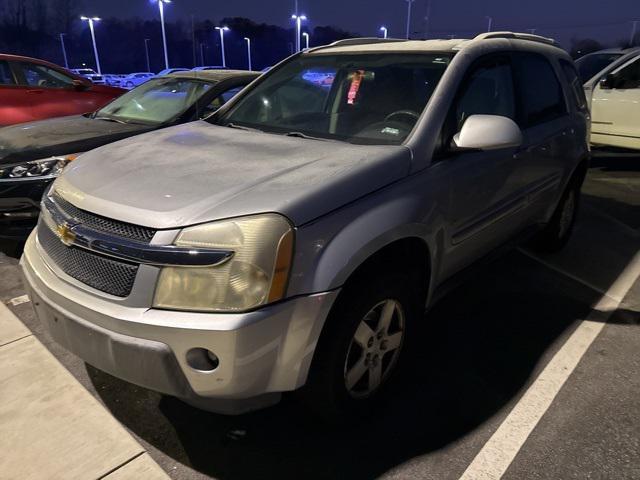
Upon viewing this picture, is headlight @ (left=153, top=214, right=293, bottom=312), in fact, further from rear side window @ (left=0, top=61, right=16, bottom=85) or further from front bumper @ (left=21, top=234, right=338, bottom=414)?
rear side window @ (left=0, top=61, right=16, bottom=85)

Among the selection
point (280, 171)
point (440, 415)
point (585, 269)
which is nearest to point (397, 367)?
point (440, 415)

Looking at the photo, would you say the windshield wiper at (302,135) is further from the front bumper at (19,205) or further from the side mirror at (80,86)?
the side mirror at (80,86)

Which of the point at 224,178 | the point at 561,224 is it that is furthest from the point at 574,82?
the point at 224,178

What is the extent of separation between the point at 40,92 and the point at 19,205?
3.96 metres

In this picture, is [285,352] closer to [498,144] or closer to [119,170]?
[119,170]

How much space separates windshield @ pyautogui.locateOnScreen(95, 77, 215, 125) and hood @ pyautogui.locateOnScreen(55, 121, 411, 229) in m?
2.27

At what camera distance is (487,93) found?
3.08m

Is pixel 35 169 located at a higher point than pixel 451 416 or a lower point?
higher

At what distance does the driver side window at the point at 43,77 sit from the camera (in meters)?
7.00

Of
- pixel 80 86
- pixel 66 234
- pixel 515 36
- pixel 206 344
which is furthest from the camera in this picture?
pixel 80 86

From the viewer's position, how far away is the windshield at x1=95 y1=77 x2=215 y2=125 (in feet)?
16.1

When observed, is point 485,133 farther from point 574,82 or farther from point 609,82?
point 609,82

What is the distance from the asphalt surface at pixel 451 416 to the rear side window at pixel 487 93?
1.33 meters

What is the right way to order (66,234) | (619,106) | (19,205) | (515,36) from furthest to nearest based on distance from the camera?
(619,106) → (19,205) → (515,36) → (66,234)
